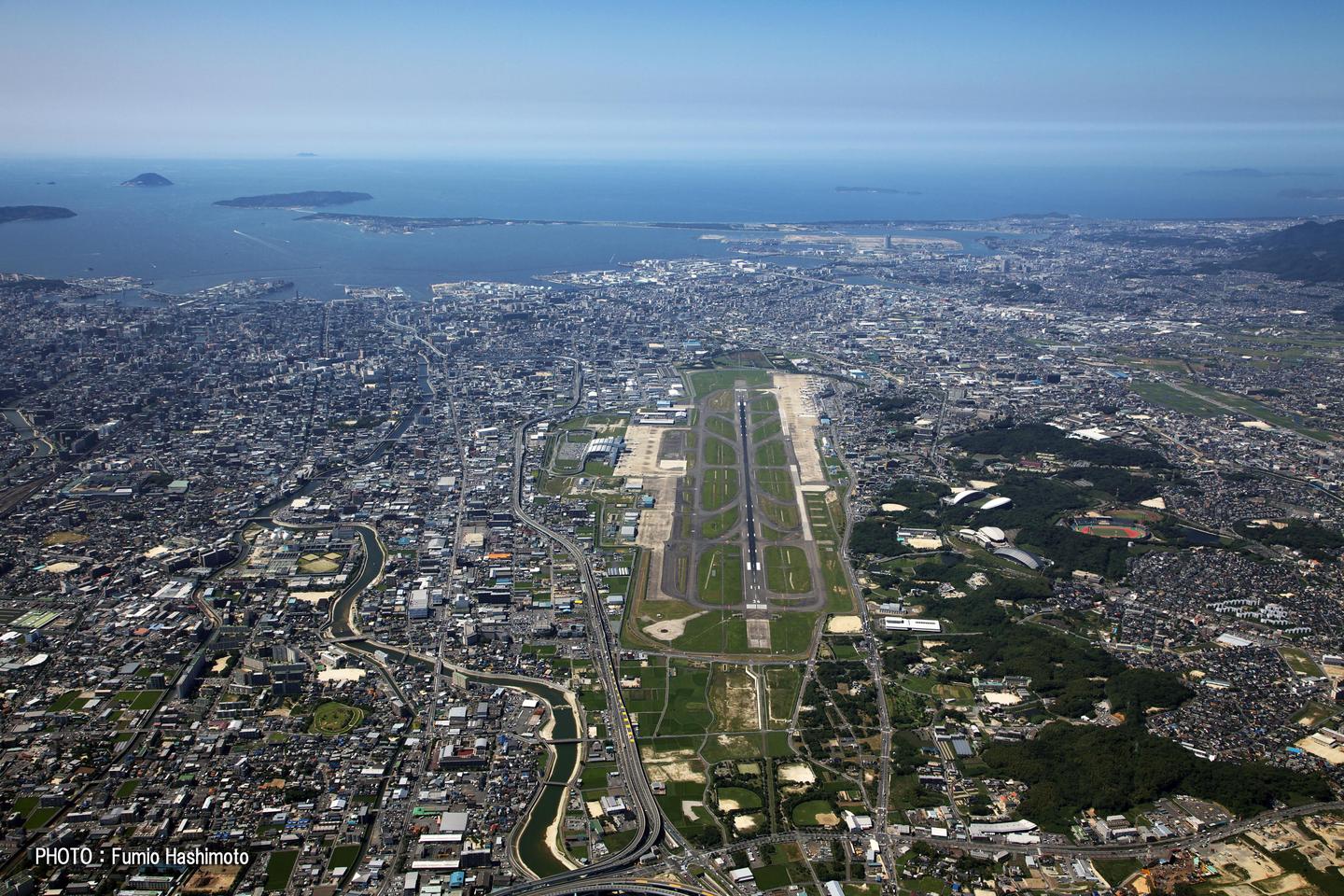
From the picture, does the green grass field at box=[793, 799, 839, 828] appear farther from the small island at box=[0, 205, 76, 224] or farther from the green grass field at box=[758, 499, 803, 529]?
the small island at box=[0, 205, 76, 224]

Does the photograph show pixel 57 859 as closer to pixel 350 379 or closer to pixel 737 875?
pixel 737 875

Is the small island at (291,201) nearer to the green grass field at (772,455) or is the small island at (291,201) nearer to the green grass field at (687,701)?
the green grass field at (772,455)

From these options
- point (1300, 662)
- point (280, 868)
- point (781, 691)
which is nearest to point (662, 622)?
point (781, 691)

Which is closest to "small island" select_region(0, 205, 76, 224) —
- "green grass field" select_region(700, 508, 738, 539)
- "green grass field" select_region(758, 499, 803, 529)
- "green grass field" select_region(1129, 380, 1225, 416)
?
"green grass field" select_region(700, 508, 738, 539)

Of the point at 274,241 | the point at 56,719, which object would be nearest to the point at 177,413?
the point at 56,719

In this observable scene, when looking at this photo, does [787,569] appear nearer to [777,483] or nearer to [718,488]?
[718,488]

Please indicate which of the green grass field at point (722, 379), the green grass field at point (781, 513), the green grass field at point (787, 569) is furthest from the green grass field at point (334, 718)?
the green grass field at point (722, 379)
